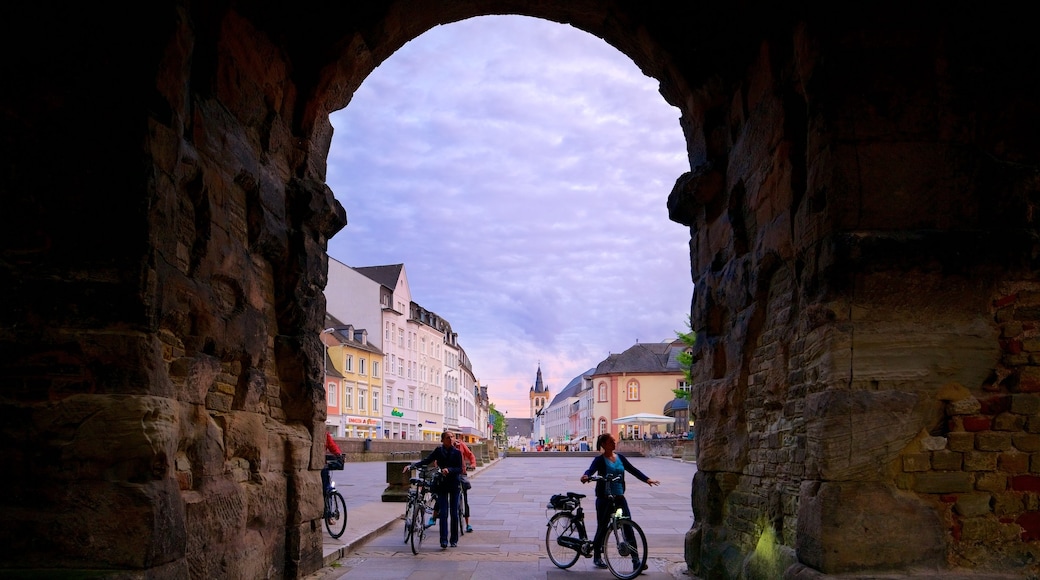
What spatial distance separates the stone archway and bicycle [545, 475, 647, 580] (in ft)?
4.23

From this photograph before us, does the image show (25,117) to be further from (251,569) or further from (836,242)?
(836,242)

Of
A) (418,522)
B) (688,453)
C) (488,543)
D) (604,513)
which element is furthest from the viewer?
(688,453)

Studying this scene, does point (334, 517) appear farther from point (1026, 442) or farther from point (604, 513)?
point (1026, 442)

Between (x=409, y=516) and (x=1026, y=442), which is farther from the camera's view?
(x=409, y=516)

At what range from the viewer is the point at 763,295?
Answer: 7.25 m

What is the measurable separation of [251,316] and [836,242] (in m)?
4.65

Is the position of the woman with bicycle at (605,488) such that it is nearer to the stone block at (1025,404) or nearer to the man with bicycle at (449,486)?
the man with bicycle at (449,486)

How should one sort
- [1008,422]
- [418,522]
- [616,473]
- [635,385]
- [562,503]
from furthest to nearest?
1. [635,385]
2. [418,522]
3. [562,503]
4. [616,473]
5. [1008,422]

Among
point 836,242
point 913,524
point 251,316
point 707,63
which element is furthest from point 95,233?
point 707,63

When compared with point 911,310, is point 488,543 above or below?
below

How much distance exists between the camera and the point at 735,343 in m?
7.84

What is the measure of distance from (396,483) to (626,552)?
339 inches

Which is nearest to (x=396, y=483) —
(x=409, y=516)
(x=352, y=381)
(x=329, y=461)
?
(x=329, y=461)

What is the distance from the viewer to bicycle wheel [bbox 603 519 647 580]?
828cm
